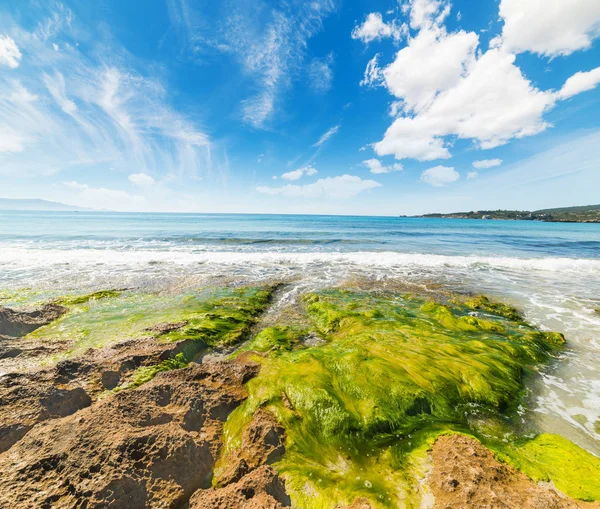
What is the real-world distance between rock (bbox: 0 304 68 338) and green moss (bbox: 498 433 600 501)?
33.1ft

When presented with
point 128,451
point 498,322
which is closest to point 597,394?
point 498,322

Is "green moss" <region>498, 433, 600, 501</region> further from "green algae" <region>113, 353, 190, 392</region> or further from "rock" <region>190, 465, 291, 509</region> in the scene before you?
"green algae" <region>113, 353, 190, 392</region>

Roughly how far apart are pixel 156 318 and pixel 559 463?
8.87 m

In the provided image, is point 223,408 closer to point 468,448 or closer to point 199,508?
point 199,508

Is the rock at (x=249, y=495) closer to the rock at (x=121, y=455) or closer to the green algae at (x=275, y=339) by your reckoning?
the rock at (x=121, y=455)

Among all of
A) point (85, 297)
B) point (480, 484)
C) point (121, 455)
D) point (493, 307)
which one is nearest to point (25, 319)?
point (85, 297)

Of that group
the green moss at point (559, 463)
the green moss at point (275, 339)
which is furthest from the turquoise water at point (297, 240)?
the green moss at point (559, 463)

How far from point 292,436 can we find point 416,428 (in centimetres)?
187

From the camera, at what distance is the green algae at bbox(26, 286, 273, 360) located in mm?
6368

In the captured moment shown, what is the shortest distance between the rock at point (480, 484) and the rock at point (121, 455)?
1822 mm

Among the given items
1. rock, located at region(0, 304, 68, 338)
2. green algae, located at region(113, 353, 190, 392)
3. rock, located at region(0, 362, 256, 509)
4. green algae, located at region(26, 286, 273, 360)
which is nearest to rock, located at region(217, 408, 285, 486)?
rock, located at region(0, 362, 256, 509)

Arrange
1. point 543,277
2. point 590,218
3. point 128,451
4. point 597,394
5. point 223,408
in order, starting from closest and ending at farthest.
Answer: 1. point 128,451
2. point 223,408
3. point 597,394
4. point 543,277
5. point 590,218

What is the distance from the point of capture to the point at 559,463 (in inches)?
124

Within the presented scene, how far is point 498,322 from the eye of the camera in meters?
7.90
